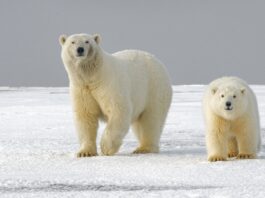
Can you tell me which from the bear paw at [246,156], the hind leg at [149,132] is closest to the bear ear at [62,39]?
the hind leg at [149,132]

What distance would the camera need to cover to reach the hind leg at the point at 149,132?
24.5 ft

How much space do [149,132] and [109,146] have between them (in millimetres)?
875

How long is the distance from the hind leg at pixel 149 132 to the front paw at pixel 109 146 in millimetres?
649

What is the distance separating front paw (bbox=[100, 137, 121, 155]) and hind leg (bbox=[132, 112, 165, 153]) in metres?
0.65

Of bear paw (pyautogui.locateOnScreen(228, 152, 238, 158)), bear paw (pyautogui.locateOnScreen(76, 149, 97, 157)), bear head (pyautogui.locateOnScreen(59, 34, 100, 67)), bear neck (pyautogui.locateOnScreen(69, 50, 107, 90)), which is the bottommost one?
bear paw (pyautogui.locateOnScreen(76, 149, 97, 157))

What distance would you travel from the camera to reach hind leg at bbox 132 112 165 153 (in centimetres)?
745

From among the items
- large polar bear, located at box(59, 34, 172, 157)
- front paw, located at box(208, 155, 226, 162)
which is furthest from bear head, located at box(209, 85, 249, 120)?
large polar bear, located at box(59, 34, 172, 157)

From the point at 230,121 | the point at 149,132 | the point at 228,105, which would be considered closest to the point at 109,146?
the point at 149,132

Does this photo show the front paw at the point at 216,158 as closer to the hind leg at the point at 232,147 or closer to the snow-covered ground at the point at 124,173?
the snow-covered ground at the point at 124,173

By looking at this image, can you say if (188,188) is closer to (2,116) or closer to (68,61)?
(68,61)

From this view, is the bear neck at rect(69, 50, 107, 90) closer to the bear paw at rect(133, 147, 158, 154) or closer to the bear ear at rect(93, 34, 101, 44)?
the bear ear at rect(93, 34, 101, 44)

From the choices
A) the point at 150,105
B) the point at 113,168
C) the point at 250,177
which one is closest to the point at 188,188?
the point at 250,177

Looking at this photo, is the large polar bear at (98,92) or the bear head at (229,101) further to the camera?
the large polar bear at (98,92)

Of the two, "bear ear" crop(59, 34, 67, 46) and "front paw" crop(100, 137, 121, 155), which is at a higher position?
"bear ear" crop(59, 34, 67, 46)
